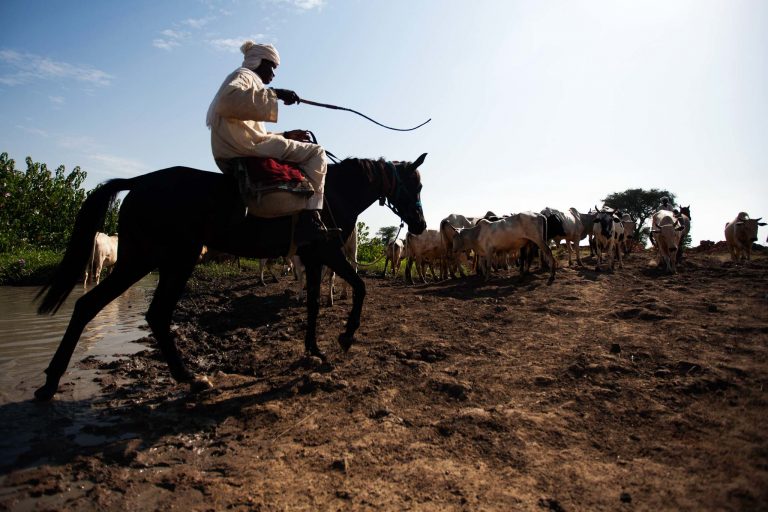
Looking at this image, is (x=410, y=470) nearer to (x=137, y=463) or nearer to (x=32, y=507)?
(x=137, y=463)

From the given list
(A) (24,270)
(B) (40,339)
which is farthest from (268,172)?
(A) (24,270)

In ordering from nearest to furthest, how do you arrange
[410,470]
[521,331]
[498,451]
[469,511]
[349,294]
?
[469,511], [410,470], [498,451], [521,331], [349,294]

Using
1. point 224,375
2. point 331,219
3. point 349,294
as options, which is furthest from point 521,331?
point 349,294

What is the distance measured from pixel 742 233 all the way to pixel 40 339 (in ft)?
67.6

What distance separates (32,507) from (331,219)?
3.53m

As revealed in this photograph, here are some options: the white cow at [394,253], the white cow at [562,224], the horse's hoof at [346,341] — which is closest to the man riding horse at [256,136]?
the horse's hoof at [346,341]

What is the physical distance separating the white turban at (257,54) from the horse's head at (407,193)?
1880 mm

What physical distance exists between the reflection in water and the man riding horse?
2806 millimetres

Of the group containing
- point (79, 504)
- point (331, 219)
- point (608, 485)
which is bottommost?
point (79, 504)

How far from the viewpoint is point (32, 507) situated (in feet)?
7.73

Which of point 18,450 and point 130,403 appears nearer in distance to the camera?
point 18,450

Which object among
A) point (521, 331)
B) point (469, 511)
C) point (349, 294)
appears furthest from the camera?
point (349, 294)

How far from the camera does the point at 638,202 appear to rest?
37844 mm

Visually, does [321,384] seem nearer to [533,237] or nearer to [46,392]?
[46,392]
